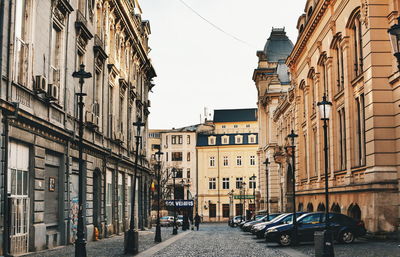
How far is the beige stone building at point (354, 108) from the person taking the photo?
2617 centimetres

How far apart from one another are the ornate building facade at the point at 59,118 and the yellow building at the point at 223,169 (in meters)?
62.5

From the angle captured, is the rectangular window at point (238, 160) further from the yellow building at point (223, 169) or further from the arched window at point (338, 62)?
the arched window at point (338, 62)

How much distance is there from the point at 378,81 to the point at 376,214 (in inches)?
235

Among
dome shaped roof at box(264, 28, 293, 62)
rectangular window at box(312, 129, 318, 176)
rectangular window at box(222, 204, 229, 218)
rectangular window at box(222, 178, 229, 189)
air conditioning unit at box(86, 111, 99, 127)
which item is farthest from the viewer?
rectangular window at box(222, 178, 229, 189)

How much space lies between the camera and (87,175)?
98.1 ft

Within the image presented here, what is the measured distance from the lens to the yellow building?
103438 mm

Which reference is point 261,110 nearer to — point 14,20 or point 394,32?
point 14,20

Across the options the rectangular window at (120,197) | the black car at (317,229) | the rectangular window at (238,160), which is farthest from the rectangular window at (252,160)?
the black car at (317,229)

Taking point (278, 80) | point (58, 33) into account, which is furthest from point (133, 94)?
point (278, 80)

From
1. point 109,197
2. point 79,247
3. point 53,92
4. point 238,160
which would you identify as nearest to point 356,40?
point 53,92

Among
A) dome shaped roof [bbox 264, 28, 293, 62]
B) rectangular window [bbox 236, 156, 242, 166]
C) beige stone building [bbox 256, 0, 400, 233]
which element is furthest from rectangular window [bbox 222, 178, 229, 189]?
beige stone building [bbox 256, 0, 400, 233]

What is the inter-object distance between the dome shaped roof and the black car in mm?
56019

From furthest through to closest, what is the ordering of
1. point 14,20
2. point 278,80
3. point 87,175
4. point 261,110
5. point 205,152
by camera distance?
point 205,152
point 261,110
point 278,80
point 87,175
point 14,20

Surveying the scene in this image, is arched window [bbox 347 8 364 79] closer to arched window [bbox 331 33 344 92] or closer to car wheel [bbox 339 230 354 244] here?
arched window [bbox 331 33 344 92]
